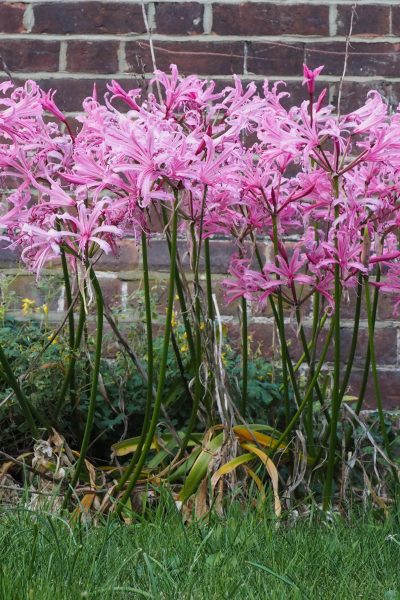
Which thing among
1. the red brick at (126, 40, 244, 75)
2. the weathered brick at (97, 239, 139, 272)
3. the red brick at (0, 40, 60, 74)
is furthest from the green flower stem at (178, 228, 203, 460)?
the red brick at (0, 40, 60, 74)

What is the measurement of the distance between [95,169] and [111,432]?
1044 mm

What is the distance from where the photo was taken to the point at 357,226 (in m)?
2.22

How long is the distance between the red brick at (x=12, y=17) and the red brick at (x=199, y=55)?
14.5 inches

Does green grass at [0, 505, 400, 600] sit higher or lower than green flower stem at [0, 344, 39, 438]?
lower

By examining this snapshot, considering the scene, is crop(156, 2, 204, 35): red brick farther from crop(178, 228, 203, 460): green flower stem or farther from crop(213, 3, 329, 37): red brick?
crop(178, 228, 203, 460): green flower stem

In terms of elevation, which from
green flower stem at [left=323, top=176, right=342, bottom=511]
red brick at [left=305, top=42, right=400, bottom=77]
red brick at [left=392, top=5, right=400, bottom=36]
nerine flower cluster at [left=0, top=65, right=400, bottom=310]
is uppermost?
red brick at [left=392, top=5, right=400, bottom=36]

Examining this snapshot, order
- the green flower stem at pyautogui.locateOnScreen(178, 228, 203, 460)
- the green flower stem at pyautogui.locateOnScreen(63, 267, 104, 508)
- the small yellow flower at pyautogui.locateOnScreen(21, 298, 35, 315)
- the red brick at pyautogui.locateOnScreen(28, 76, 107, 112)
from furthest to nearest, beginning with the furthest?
the red brick at pyautogui.locateOnScreen(28, 76, 107, 112) → the small yellow flower at pyautogui.locateOnScreen(21, 298, 35, 315) → the green flower stem at pyautogui.locateOnScreen(178, 228, 203, 460) → the green flower stem at pyautogui.locateOnScreen(63, 267, 104, 508)

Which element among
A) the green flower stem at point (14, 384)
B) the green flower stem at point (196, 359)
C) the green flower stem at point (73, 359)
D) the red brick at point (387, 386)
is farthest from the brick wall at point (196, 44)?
the green flower stem at point (14, 384)

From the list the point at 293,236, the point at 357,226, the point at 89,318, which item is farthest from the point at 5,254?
the point at 357,226

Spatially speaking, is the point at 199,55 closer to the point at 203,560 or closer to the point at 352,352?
the point at 352,352

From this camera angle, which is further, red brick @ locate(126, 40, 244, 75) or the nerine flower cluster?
red brick @ locate(126, 40, 244, 75)

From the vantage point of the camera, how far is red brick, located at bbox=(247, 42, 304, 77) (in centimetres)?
343

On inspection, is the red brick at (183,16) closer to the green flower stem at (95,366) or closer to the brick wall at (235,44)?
the brick wall at (235,44)

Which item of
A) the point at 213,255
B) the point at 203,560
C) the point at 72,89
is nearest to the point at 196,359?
the point at 203,560
